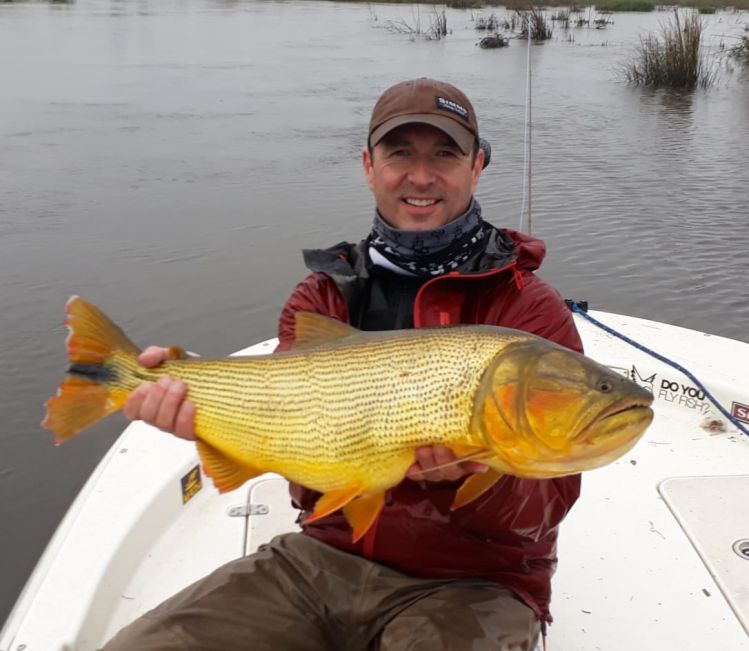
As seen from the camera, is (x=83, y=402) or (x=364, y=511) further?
(x=83, y=402)

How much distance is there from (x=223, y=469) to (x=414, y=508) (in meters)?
0.65

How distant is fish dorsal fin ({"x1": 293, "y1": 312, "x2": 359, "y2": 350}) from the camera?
2289mm

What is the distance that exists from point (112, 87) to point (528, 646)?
19.1 m

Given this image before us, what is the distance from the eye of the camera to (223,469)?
2328mm

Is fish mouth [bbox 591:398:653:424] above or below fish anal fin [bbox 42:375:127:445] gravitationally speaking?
above

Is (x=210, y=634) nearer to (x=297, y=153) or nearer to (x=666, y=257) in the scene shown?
(x=666, y=257)

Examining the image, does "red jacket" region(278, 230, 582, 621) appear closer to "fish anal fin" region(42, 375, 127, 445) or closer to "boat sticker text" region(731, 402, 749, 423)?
"fish anal fin" region(42, 375, 127, 445)

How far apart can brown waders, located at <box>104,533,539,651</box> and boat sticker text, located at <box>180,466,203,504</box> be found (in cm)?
96

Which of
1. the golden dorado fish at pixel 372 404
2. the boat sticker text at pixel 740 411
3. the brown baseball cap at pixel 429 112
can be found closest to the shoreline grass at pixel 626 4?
the boat sticker text at pixel 740 411

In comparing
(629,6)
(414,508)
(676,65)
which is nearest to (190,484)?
(414,508)

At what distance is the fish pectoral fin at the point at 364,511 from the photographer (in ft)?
6.94

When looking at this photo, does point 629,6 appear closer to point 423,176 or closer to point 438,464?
point 423,176

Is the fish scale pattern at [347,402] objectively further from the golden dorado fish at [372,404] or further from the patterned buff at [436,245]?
the patterned buff at [436,245]

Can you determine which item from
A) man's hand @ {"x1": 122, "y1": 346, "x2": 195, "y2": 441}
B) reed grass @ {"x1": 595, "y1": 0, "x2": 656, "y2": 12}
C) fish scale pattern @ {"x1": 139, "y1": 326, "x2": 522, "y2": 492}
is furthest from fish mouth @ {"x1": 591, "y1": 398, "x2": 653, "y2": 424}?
reed grass @ {"x1": 595, "y1": 0, "x2": 656, "y2": 12}
